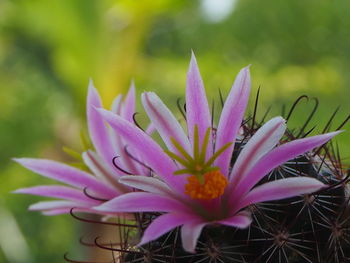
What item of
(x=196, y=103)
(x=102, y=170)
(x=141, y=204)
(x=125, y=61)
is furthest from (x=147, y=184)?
A: (x=125, y=61)

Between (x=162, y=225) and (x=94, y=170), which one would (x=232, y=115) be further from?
(x=94, y=170)

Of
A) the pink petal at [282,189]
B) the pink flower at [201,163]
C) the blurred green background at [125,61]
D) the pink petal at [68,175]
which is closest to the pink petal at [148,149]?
the pink flower at [201,163]

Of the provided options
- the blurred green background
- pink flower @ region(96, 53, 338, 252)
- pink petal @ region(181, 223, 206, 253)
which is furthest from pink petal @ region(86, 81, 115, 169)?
the blurred green background

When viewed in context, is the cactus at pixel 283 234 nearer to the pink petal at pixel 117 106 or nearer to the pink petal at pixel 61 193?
the pink petal at pixel 61 193

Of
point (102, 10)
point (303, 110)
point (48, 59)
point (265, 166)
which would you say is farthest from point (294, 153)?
point (48, 59)

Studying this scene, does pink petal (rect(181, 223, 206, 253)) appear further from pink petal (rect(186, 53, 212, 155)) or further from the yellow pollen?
pink petal (rect(186, 53, 212, 155))

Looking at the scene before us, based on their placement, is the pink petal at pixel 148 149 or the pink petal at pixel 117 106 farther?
the pink petal at pixel 117 106

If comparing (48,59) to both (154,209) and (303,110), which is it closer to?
(303,110)
